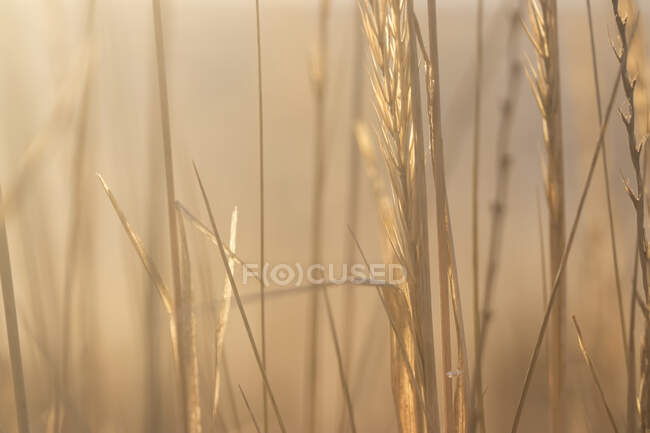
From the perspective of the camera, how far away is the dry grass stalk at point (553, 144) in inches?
23.4

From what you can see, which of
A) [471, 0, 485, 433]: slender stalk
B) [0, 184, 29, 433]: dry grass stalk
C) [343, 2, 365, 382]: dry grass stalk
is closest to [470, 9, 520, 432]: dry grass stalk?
[471, 0, 485, 433]: slender stalk

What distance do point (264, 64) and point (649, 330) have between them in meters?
2.24

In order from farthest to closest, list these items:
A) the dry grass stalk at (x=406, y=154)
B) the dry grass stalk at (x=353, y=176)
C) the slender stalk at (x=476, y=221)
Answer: the dry grass stalk at (x=353, y=176)
the slender stalk at (x=476, y=221)
the dry grass stalk at (x=406, y=154)

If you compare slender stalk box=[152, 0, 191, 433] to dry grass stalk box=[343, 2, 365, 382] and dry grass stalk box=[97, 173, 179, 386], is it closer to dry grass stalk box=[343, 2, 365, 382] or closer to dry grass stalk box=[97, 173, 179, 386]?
dry grass stalk box=[97, 173, 179, 386]

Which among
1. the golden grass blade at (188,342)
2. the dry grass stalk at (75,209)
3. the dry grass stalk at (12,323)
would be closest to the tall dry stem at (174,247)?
the golden grass blade at (188,342)

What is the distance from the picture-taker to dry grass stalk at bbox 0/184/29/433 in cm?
48

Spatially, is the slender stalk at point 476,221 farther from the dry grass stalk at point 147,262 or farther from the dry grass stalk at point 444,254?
the dry grass stalk at point 147,262

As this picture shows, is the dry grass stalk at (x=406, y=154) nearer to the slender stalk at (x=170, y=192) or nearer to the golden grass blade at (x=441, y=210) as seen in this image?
the golden grass blade at (x=441, y=210)

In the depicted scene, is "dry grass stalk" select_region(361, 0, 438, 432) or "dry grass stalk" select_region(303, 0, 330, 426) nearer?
"dry grass stalk" select_region(361, 0, 438, 432)

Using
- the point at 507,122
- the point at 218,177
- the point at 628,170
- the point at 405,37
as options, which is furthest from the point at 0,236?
the point at 628,170

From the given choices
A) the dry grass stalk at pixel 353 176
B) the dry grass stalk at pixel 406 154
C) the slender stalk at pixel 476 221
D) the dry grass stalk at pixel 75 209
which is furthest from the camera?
the dry grass stalk at pixel 353 176

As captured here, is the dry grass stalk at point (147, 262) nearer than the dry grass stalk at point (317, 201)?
Yes

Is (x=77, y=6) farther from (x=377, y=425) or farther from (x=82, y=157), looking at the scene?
(x=377, y=425)

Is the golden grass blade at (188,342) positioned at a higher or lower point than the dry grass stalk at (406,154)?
lower
